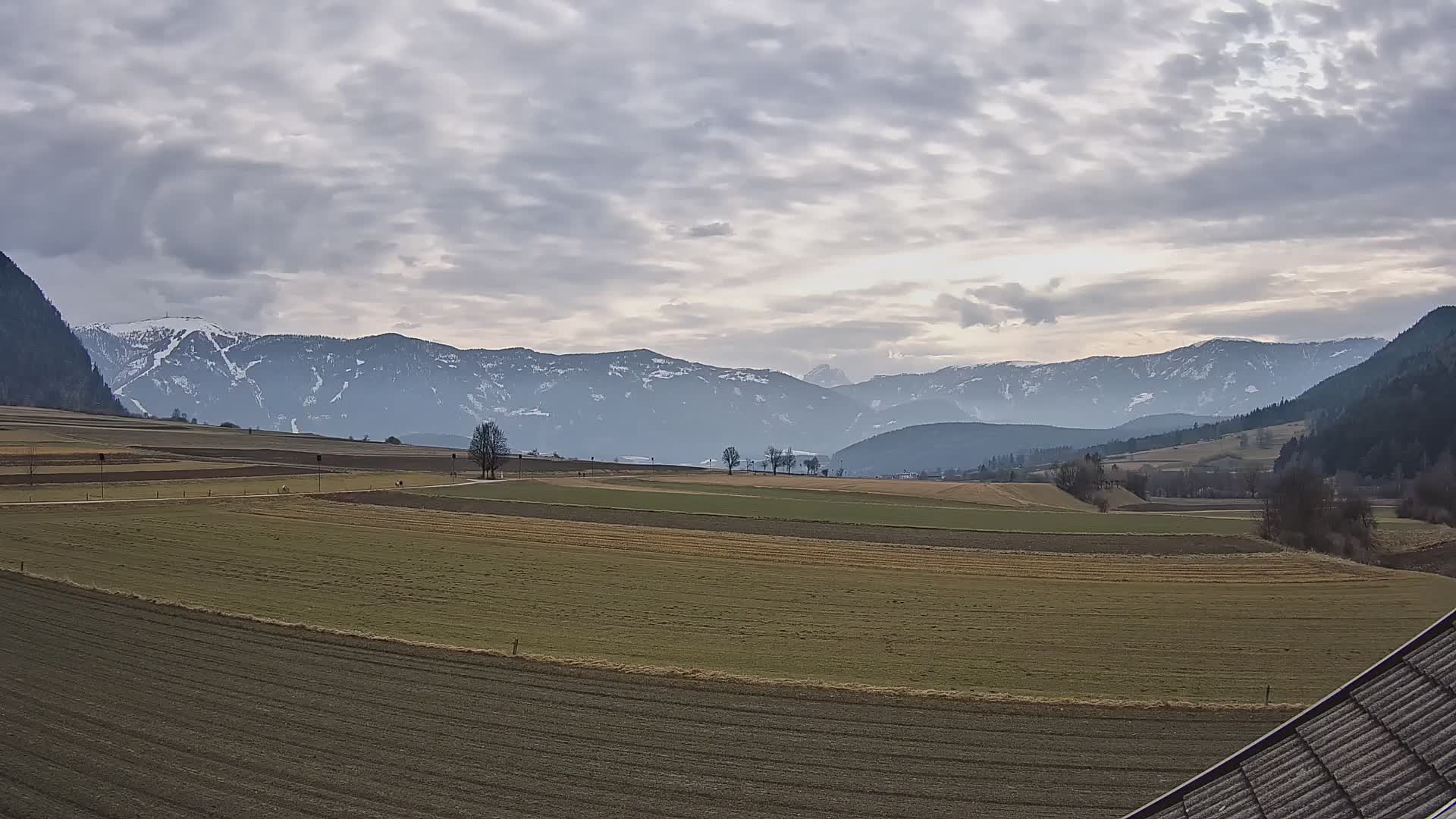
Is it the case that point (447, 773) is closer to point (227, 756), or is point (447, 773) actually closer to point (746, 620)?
point (227, 756)

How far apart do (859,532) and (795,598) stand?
2988cm

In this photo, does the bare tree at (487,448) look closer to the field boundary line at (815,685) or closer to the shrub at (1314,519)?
the shrub at (1314,519)

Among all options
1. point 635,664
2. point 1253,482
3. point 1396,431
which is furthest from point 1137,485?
point 635,664

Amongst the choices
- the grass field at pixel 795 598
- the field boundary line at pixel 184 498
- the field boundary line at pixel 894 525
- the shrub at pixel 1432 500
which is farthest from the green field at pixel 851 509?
the shrub at pixel 1432 500

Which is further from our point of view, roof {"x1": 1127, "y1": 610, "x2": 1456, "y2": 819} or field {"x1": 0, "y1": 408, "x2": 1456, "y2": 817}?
field {"x1": 0, "y1": 408, "x2": 1456, "y2": 817}

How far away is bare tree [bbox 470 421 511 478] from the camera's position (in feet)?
419

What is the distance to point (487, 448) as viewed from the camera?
430ft

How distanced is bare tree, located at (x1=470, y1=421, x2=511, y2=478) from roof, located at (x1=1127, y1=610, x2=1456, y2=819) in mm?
119105

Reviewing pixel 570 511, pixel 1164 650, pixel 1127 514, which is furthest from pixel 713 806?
pixel 1127 514

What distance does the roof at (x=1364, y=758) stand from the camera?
8203 millimetres

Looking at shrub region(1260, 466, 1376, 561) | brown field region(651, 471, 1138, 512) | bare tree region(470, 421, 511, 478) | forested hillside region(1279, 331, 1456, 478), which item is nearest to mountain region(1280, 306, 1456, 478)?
forested hillside region(1279, 331, 1456, 478)

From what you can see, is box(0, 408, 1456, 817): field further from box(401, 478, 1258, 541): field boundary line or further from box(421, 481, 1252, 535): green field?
box(421, 481, 1252, 535): green field

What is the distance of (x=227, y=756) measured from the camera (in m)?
19.9

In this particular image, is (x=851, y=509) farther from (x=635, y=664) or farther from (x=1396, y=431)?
(x=1396, y=431)
